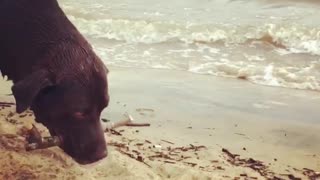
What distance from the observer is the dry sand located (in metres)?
4.64

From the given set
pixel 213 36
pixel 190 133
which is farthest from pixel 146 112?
pixel 213 36

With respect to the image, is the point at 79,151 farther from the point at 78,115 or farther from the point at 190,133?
the point at 190,133

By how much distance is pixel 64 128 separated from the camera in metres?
3.72

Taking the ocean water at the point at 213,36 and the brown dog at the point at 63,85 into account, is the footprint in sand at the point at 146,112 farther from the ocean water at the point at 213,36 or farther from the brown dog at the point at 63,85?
the brown dog at the point at 63,85

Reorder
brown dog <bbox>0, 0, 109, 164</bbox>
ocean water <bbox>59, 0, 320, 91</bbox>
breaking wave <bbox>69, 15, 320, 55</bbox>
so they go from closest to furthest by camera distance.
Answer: brown dog <bbox>0, 0, 109, 164</bbox> → ocean water <bbox>59, 0, 320, 91</bbox> → breaking wave <bbox>69, 15, 320, 55</bbox>

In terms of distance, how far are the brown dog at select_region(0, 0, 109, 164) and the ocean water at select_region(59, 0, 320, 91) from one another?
4633 mm

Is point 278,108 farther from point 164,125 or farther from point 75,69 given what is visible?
point 75,69

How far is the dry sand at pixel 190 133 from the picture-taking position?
464 centimetres


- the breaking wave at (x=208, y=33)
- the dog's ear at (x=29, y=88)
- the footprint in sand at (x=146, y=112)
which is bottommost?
the breaking wave at (x=208, y=33)

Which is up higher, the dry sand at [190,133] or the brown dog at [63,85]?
the brown dog at [63,85]

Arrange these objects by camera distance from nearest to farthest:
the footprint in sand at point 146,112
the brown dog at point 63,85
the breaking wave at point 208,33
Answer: the brown dog at point 63,85, the footprint in sand at point 146,112, the breaking wave at point 208,33

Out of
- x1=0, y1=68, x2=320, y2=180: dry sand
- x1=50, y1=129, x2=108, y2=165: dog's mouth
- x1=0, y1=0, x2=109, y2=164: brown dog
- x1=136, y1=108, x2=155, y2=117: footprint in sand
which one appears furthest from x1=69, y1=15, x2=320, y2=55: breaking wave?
x1=50, y1=129, x2=108, y2=165: dog's mouth

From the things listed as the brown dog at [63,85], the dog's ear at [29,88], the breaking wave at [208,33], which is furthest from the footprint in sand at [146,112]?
the breaking wave at [208,33]

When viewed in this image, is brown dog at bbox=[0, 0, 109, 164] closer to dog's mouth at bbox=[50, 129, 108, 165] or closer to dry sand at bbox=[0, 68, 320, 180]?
dog's mouth at bbox=[50, 129, 108, 165]
